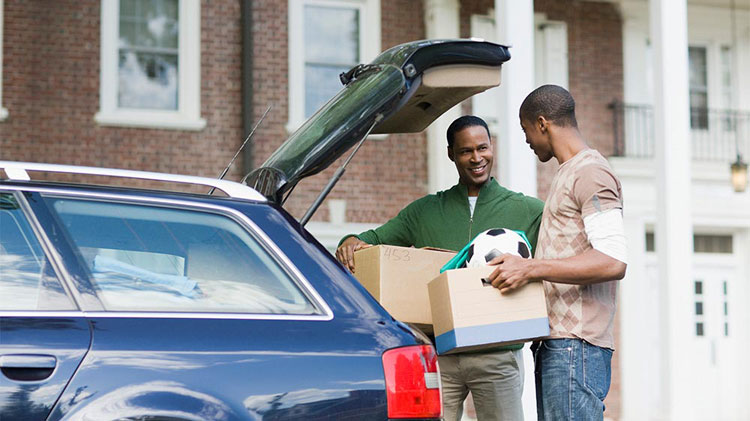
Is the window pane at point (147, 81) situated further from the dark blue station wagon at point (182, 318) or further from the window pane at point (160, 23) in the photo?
the dark blue station wagon at point (182, 318)

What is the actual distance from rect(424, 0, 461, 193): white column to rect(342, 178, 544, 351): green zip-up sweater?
7828mm

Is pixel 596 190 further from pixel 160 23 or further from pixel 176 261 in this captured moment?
pixel 160 23

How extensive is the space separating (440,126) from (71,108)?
431 centimetres

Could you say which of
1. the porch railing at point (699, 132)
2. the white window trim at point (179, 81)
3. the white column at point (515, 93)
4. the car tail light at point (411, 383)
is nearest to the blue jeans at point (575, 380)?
the car tail light at point (411, 383)

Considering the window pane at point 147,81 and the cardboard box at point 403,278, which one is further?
the window pane at point 147,81

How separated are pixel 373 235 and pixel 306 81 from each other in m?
Answer: 8.11

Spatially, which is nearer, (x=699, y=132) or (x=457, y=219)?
(x=457, y=219)

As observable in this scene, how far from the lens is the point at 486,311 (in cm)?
380

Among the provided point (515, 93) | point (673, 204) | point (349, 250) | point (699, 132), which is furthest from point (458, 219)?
point (699, 132)

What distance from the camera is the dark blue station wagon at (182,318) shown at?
9.95 ft

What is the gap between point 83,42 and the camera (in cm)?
1208

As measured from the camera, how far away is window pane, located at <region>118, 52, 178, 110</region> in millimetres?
12297

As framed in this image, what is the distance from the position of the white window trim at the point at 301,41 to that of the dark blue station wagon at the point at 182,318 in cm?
904

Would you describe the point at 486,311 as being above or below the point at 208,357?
above
